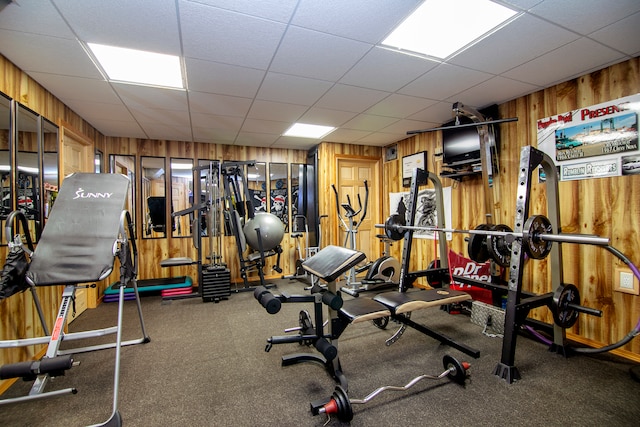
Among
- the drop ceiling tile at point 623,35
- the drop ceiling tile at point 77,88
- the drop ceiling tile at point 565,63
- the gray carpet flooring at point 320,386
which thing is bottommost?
the gray carpet flooring at point 320,386

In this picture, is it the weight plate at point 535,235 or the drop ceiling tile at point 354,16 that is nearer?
the drop ceiling tile at point 354,16

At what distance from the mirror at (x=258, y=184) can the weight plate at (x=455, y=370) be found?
158 inches

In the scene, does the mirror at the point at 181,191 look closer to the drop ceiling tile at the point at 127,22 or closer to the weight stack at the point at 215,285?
the weight stack at the point at 215,285

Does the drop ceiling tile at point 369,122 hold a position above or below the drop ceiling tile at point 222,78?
above

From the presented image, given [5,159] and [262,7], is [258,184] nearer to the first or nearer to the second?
[5,159]

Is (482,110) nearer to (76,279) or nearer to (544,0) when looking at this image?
(544,0)

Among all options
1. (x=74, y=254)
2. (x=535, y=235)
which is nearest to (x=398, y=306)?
(x=535, y=235)

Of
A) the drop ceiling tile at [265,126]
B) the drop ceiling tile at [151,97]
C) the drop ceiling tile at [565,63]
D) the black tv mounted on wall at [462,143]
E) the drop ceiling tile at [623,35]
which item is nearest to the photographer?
the drop ceiling tile at [623,35]

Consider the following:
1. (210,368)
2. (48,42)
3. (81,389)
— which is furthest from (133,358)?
(48,42)

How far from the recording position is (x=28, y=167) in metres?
2.51

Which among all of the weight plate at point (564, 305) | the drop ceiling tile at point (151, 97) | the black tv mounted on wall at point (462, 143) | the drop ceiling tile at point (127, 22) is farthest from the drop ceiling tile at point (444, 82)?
the drop ceiling tile at point (151, 97)

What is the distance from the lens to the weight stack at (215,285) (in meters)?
4.07

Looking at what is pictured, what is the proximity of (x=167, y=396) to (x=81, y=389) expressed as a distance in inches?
25.7

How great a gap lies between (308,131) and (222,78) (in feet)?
6.51
